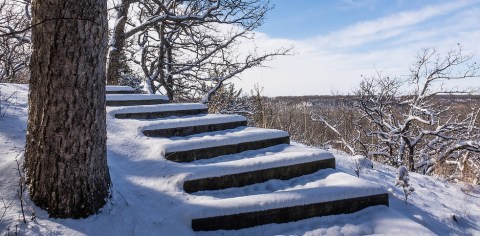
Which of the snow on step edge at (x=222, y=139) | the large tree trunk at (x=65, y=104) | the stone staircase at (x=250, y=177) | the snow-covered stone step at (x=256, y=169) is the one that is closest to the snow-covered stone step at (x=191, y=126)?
the stone staircase at (x=250, y=177)

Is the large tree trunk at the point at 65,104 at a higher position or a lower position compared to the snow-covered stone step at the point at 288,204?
higher

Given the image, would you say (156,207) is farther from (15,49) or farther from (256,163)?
(15,49)

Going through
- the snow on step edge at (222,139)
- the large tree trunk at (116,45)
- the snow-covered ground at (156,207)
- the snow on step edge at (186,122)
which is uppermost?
the large tree trunk at (116,45)

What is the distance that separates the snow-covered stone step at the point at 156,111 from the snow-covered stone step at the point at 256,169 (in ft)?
4.55

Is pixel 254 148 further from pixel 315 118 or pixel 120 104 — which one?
pixel 315 118

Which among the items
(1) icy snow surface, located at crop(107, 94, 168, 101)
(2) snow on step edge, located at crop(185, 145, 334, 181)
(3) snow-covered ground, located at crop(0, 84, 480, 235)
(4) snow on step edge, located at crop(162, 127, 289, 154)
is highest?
(1) icy snow surface, located at crop(107, 94, 168, 101)

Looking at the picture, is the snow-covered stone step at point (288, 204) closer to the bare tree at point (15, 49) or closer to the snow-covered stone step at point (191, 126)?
the snow-covered stone step at point (191, 126)

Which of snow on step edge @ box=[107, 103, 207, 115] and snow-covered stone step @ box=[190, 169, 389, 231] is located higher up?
snow on step edge @ box=[107, 103, 207, 115]

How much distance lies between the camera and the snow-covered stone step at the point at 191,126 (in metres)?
3.36

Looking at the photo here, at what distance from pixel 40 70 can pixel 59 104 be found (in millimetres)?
224

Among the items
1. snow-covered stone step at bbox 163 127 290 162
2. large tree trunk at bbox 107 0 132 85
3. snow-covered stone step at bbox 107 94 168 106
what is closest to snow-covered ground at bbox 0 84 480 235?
snow-covered stone step at bbox 163 127 290 162

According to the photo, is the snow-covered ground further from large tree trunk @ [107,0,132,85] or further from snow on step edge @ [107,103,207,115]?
large tree trunk @ [107,0,132,85]

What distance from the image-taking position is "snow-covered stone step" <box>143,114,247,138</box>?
3363 mm

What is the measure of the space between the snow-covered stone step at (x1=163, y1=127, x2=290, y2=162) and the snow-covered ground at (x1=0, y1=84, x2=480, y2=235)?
154mm
